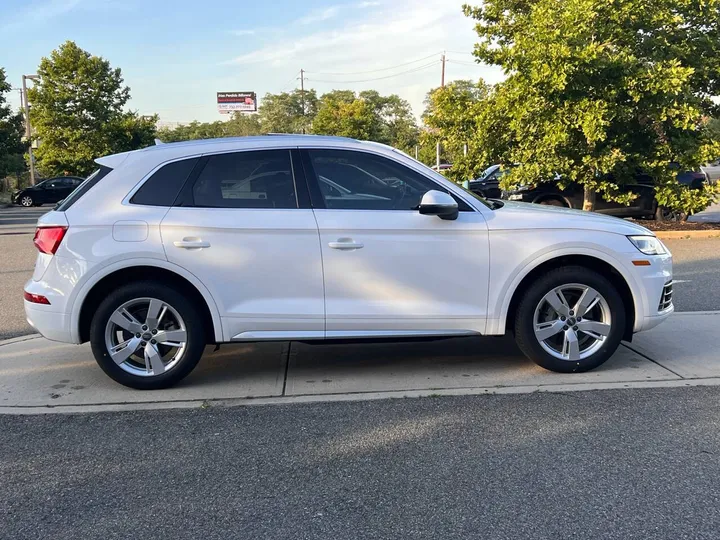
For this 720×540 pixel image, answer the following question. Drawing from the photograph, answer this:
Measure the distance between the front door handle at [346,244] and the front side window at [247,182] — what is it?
41 cm

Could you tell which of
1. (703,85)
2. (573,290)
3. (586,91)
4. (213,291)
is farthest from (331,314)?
(703,85)

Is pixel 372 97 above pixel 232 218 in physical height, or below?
above

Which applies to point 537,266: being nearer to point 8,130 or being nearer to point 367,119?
point 8,130

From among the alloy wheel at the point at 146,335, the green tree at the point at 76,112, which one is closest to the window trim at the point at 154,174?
the alloy wheel at the point at 146,335

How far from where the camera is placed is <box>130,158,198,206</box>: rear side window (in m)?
4.62

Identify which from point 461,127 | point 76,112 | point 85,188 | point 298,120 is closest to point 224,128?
point 298,120

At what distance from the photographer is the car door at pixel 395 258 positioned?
4.58m

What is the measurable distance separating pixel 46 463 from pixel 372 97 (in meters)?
73.7

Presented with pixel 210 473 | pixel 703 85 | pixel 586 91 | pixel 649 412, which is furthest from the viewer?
pixel 703 85

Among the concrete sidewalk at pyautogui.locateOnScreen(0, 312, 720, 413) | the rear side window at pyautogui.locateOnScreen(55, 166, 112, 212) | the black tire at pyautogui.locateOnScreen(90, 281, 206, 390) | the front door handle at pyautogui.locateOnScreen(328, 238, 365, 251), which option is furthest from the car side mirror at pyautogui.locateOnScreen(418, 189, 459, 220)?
the rear side window at pyautogui.locateOnScreen(55, 166, 112, 212)

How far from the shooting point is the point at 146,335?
461 cm

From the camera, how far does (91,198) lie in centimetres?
460

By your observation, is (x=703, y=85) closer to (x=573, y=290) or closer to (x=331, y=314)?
(x=573, y=290)

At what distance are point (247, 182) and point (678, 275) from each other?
6.78 m
